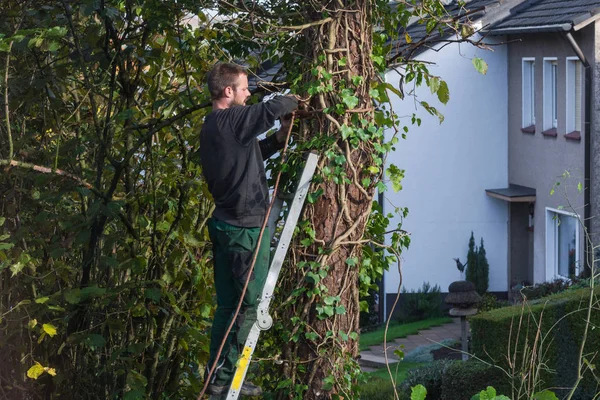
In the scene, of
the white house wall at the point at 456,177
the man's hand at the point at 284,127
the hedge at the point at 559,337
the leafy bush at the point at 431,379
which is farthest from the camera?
the white house wall at the point at 456,177

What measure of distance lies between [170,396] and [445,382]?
6.45 metres

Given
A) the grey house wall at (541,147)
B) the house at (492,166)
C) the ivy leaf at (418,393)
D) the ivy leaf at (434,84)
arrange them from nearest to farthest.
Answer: the ivy leaf at (418,393) → the ivy leaf at (434,84) → the grey house wall at (541,147) → the house at (492,166)

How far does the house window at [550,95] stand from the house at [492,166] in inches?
0.8

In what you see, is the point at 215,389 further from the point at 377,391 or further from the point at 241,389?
the point at 377,391

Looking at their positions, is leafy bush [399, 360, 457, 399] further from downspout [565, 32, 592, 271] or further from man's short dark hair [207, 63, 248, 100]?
man's short dark hair [207, 63, 248, 100]

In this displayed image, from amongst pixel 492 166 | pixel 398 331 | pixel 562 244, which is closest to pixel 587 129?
pixel 562 244

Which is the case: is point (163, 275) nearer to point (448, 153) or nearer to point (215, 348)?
point (215, 348)

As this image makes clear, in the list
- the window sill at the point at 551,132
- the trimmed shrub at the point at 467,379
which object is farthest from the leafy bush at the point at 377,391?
the window sill at the point at 551,132

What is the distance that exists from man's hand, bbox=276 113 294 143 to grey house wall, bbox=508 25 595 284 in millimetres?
13115

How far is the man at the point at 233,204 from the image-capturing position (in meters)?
4.71

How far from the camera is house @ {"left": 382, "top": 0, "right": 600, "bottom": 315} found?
19672 millimetres

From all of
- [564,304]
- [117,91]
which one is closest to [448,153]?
[564,304]

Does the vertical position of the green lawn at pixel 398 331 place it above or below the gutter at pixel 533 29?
below

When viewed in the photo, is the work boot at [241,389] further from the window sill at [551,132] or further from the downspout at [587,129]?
the window sill at [551,132]
